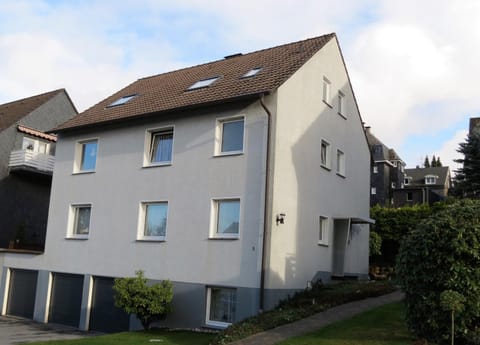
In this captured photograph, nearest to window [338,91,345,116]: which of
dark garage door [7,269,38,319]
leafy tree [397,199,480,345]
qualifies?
leafy tree [397,199,480,345]

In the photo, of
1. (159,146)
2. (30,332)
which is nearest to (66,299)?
(30,332)

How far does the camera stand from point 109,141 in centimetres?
1945

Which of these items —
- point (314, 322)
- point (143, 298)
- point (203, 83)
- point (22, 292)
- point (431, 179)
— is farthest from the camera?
point (431, 179)

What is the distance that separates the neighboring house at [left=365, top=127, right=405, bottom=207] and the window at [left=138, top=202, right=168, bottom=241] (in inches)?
1833

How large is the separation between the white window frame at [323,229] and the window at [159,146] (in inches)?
219

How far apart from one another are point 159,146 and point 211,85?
2.74 metres

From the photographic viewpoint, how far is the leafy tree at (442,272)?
937 centimetres

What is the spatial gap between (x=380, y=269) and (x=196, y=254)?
14.1 metres

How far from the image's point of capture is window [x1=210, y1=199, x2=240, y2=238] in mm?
15672

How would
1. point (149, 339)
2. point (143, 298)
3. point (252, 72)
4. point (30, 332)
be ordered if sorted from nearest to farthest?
point (149, 339)
point (143, 298)
point (30, 332)
point (252, 72)

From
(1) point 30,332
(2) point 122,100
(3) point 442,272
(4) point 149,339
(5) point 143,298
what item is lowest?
(1) point 30,332

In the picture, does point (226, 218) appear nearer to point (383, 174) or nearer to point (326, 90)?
point (326, 90)

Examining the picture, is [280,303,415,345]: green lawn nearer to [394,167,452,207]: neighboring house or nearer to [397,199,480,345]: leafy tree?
[397,199,480,345]: leafy tree

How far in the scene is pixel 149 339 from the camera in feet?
45.2
